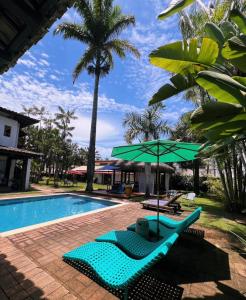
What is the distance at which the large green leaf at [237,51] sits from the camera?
209cm

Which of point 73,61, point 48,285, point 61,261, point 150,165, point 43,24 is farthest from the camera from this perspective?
point 73,61

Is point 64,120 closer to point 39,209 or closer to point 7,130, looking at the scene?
point 7,130

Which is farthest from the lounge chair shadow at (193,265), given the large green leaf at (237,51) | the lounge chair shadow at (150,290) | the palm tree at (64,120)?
the palm tree at (64,120)

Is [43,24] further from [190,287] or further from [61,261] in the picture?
[190,287]

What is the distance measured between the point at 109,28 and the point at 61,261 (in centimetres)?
2228

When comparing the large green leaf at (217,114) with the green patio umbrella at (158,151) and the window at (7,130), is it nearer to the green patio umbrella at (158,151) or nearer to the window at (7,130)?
the green patio umbrella at (158,151)

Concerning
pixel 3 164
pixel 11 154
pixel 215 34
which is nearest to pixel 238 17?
pixel 215 34

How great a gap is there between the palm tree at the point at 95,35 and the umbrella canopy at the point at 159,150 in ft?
45.7

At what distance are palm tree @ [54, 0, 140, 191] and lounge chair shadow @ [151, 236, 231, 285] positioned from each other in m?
16.0

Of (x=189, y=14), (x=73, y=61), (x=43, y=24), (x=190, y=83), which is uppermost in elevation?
(x=73, y=61)

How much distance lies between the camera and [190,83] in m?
3.45

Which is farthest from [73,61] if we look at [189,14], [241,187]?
[241,187]

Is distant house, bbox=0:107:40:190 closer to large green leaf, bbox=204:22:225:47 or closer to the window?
the window

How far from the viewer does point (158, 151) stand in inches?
246
